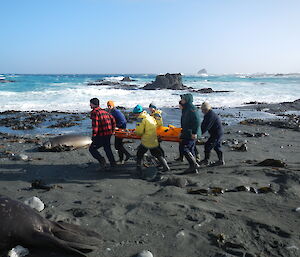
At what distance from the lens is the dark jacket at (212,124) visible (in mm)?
7477

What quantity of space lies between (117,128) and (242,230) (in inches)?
185

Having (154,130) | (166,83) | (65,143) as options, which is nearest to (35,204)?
(154,130)

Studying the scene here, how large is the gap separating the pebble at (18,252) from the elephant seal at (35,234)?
0.06m

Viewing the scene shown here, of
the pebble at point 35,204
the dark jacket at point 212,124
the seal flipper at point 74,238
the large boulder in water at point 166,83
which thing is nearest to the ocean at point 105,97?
the large boulder in water at point 166,83

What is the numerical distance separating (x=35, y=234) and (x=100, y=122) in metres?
3.75

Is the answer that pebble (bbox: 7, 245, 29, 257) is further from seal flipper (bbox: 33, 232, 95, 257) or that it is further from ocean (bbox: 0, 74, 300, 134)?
ocean (bbox: 0, 74, 300, 134)

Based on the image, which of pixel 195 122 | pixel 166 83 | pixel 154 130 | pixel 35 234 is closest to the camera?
pixel 35 234

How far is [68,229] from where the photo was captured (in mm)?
3891

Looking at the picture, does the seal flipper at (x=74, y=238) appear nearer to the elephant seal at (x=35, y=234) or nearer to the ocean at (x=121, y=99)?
the elephant seal at (x=35, y=234)

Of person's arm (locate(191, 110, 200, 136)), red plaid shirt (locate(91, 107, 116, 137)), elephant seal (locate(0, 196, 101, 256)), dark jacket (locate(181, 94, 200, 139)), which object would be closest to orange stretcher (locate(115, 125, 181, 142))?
red plaid shirt (locate(91, 107, 116, 137))

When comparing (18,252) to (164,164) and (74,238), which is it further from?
(164,164)

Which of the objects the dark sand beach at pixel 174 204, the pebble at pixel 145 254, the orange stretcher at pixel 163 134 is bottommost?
the dark sand beach at pixel 174 204

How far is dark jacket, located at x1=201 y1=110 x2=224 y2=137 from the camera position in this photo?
24.5ft

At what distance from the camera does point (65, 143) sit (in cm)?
968
